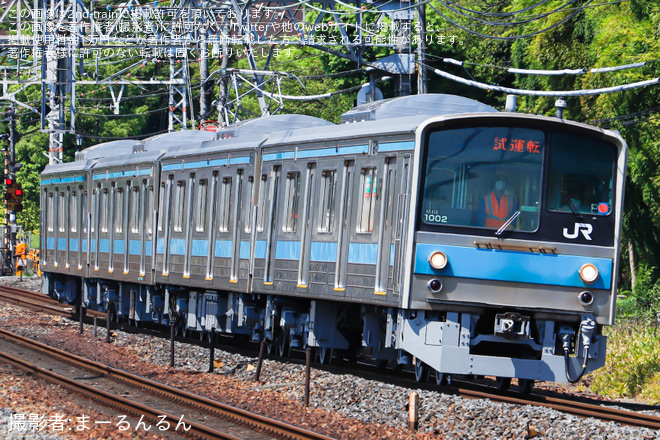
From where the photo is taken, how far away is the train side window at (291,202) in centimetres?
1497

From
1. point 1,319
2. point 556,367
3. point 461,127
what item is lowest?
point 1,319

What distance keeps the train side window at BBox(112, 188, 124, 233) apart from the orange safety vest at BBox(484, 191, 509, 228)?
10.7m

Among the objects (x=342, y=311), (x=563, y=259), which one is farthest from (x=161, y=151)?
(x=563, y=259)

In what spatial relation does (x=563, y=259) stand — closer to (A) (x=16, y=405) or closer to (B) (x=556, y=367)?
(B) (x=556, y=367)

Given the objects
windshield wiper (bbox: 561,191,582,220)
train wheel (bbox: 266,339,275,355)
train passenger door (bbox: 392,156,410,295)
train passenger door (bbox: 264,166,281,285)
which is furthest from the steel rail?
train wheel (bbox: 266,339,275,355)

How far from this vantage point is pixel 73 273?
78.2 ft

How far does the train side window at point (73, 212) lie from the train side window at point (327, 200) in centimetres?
1065

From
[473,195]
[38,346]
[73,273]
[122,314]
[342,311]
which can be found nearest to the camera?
[473,195]

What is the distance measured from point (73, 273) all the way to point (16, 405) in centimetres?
1167

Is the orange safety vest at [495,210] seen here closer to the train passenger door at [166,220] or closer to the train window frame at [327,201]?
the train window frame at [327,201]

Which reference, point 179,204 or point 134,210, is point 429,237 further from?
point 134,210

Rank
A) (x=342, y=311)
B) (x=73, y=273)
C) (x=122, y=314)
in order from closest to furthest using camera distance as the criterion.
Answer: (x=342, y=311) → (x=122, y=314) → (x=73, y=273)

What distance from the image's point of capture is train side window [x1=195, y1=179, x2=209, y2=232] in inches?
698

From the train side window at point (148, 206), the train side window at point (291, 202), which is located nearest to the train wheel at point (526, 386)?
the train side window at point (291, 202)
